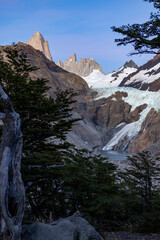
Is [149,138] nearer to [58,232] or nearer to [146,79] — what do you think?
[58,232]

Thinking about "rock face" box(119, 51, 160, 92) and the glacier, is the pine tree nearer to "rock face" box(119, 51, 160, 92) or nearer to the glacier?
the glacier

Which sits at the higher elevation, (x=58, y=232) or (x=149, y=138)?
(x=149, y=138)

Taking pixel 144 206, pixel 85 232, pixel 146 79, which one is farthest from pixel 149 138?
pixel 146 79

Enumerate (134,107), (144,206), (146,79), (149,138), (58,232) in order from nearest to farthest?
(58,232) → (144,206) → (149,138) → (134,107) → (146,79)

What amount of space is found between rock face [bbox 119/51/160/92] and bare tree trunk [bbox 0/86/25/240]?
477 ft

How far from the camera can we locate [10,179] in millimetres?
5051

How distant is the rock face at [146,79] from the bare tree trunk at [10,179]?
14549 cm

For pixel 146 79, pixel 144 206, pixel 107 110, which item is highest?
pixel 146 79

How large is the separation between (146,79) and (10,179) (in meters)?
177

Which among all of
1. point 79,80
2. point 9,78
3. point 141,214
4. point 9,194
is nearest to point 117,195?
point 141,214

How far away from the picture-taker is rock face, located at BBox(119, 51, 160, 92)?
14698 centimetres

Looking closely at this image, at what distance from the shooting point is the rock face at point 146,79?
147 metres

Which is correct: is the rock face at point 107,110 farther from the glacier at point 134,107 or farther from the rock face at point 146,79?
the rock face at point 146,79

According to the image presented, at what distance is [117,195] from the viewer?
8.64 meters
